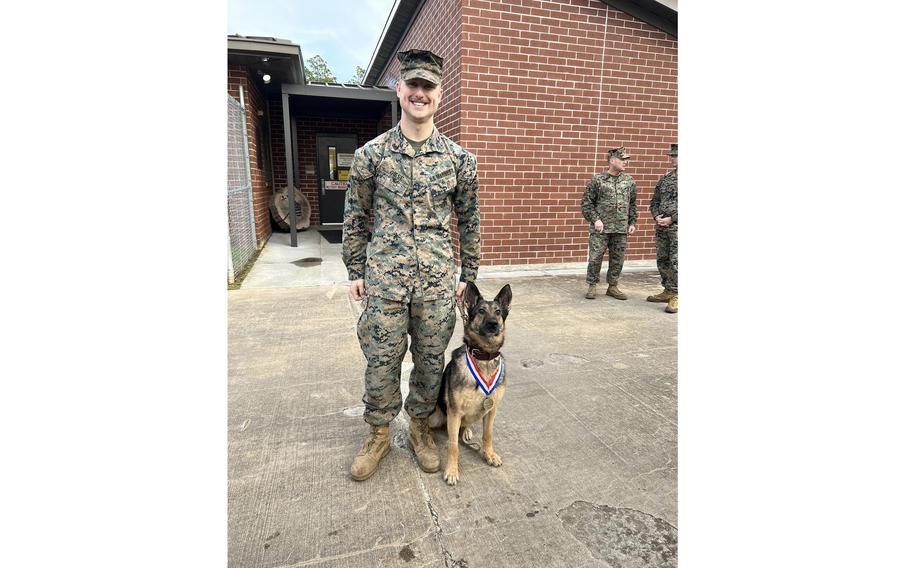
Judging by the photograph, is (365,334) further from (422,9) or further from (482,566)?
(422,9)

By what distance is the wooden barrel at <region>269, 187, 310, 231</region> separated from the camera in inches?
471

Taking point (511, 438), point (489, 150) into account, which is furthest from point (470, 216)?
point (489, 150)

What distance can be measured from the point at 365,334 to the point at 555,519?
4.20 feet

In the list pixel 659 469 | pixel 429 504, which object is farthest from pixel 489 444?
pixel 659 469

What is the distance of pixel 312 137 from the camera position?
13.9 m

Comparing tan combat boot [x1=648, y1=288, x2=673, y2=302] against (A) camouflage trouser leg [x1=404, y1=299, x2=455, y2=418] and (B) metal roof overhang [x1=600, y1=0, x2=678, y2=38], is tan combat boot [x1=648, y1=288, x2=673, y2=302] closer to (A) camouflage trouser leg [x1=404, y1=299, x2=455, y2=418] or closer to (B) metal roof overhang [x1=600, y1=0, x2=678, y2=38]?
(A) camouflage trouser leg [x1=404, y1=299, x2=455, y2=418]

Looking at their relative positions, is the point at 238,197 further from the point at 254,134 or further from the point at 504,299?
the point at 504,299

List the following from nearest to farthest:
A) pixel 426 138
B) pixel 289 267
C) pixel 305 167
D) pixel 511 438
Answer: pixel 426 138 < pixel 511 438 < pixel 289 267 < pixel 305 167

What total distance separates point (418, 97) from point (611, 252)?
493 centimetres

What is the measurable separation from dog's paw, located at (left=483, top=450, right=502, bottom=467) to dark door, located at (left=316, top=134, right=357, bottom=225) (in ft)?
40.9

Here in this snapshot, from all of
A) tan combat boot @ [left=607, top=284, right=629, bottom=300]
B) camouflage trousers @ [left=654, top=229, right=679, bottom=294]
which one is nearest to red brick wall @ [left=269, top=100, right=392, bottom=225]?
tan combat boot @ [left=607, top=284, right=629, bottom=300]

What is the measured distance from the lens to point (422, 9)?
890cm

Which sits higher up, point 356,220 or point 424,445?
point 356,220

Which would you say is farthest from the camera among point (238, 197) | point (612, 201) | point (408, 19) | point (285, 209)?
point (285, 209)
